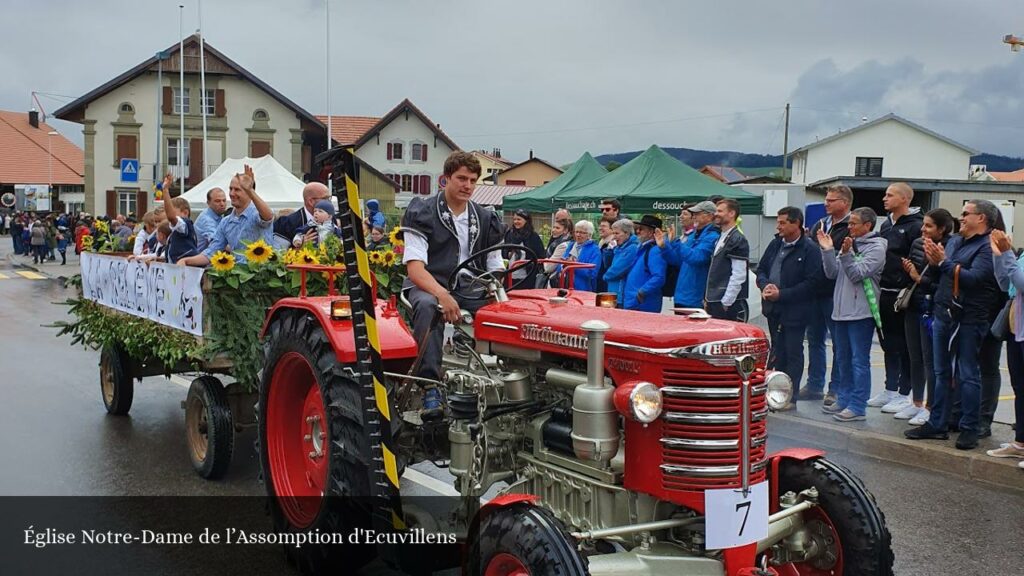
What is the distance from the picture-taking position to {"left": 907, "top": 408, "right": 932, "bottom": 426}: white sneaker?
7223mm

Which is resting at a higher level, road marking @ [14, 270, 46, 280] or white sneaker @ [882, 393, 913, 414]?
white sneaker @ [882, 393, 913, 414]

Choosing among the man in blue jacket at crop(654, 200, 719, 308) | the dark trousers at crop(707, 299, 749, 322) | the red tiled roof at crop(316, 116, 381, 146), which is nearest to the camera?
the dark trousers at crop(707, 299, 749, 322)

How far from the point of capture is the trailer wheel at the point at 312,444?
4.07m

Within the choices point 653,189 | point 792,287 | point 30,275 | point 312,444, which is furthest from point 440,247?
point 30,275

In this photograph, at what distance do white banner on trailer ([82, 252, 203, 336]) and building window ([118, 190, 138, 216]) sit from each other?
4478cm

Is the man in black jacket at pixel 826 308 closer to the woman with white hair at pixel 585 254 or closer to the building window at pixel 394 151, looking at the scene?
the woman with white hair at pixel 585 254

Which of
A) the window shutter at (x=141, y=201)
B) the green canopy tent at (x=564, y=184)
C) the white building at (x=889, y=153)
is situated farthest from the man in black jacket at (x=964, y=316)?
the white building at (x=889, y=153)

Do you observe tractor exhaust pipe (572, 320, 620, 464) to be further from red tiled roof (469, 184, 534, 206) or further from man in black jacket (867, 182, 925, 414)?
red tiled roof (469, 184, 534, 206)

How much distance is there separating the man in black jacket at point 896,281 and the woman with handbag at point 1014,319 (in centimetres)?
104

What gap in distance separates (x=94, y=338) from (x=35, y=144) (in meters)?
73.1

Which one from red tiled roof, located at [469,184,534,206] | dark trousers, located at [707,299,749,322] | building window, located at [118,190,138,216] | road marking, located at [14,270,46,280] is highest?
red tiled roof, located at [469,184,534,206]

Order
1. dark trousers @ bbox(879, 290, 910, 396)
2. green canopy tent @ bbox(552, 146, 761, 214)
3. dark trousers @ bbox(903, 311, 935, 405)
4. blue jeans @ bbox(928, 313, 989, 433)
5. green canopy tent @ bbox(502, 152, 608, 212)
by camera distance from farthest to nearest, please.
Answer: green canopy tent @ bbox(502, 152, 608, 212), green canopy tent @ bbox(552, 146, 761, 214), dark trousers @ bbox(879, 290, 910, 396), dark trousers @ bbox(903, 311, 935, 405), blue jeans @ bbox(928, 313, 989, 433)

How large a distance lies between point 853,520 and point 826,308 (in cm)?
486

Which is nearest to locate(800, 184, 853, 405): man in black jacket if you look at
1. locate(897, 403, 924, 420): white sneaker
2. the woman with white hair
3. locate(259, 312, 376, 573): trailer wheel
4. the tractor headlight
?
locate(897, 403, 924, 420): white sneaker
